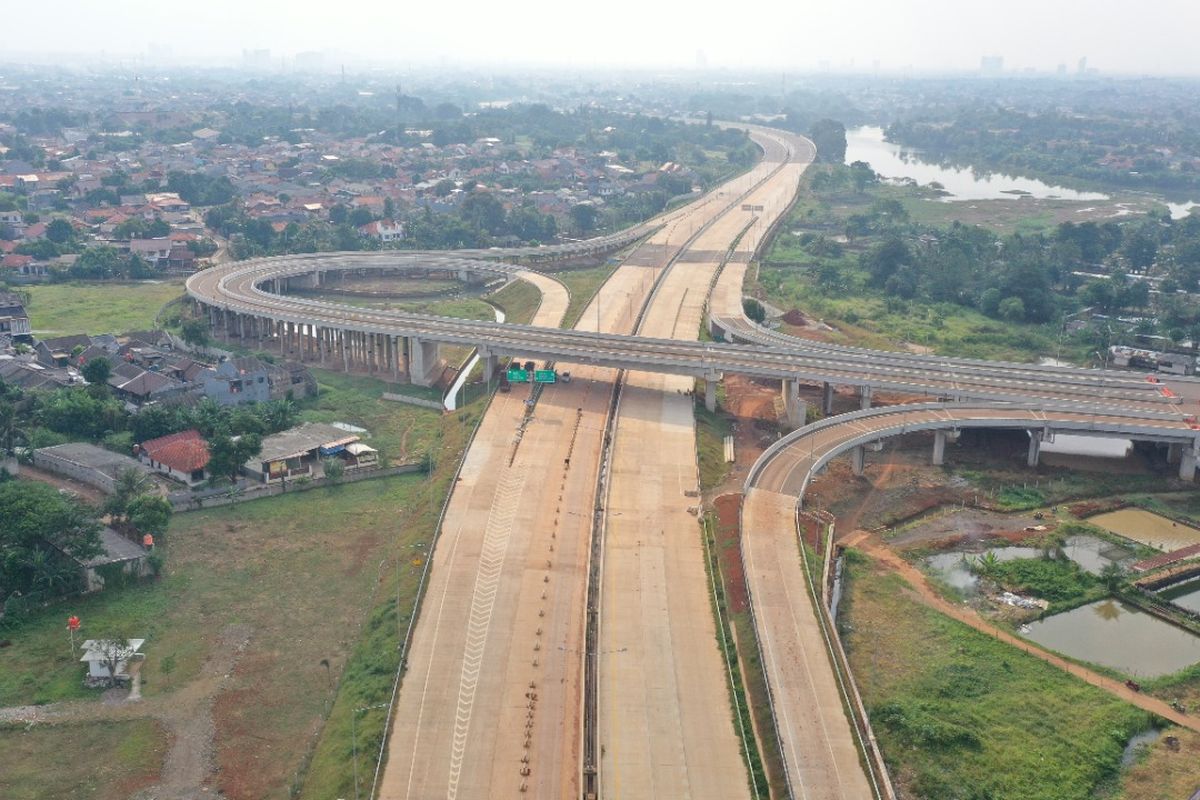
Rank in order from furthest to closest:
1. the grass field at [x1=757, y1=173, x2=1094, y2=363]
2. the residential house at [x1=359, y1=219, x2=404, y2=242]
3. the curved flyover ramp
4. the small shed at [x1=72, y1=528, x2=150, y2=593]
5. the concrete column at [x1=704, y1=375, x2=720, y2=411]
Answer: the residential house at [x1=359, y1=219, x2=404, y2=242] → the grass field at [x1=757, y1=173, x2=1094, y2=363] → the concrete column at [x1=704, y1=375, x2=720, y2=411] → the small shed at [x1=72, y1=528, x2=150, y2=593] → the curved flyover ramp

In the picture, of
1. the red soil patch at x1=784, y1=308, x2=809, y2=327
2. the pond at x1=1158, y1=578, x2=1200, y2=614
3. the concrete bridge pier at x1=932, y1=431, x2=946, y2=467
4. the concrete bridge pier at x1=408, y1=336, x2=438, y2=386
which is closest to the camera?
the pond at x1=1158, y1=578, x2=1200, y2=614

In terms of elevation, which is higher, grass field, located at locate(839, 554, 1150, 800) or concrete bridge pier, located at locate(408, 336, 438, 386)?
concrete bridge pier, located at locate(408, 336, 438, 386)

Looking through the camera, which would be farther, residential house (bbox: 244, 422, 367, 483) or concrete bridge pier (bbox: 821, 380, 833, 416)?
concrete bridge pier (bbox: 821, 380, 833, 416)

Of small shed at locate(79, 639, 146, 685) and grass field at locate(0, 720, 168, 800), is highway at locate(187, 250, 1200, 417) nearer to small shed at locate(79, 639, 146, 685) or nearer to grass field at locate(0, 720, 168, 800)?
small shed at locate(79, 639, 146, 685)

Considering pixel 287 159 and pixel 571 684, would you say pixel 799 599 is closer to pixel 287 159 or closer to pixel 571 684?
pixel 571 684

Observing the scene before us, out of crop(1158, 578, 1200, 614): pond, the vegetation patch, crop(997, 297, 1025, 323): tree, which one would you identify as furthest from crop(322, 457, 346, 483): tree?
crop(997, 297, 1025, 323): tree

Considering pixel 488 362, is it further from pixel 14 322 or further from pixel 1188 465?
pixel 1188 465
